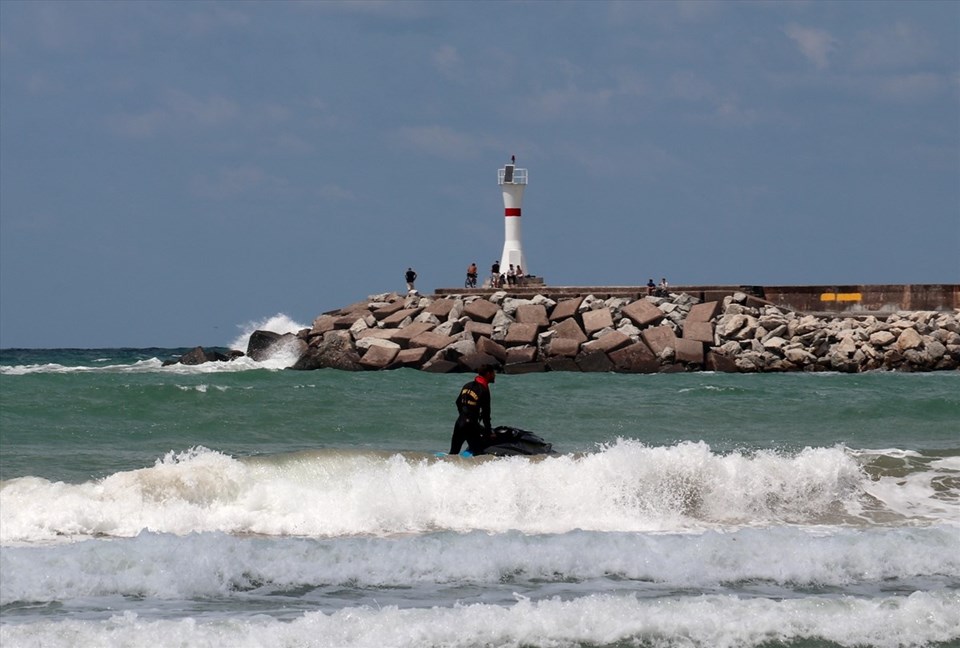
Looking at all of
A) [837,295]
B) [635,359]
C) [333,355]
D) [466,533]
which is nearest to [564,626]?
[466,533]

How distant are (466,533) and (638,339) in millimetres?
17937

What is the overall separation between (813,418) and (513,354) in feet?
33.1

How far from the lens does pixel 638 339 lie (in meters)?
27.0

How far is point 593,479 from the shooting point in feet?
35.6

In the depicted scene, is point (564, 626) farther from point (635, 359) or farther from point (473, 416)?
point (635, 359)

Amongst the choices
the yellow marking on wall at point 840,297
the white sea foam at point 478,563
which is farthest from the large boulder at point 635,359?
the white sea foam at point 478,563

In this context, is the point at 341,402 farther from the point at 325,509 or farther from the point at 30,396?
the point at 325,509

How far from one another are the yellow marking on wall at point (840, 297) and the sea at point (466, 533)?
1288cm

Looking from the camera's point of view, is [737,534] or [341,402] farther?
[341,402]

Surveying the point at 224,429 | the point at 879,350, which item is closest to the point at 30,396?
the point at 224,429

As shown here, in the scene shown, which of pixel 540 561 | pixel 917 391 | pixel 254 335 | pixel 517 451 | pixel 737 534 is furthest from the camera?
pixel 254 335

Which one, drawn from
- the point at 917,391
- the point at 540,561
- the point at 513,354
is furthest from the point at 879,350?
the point at 540,561

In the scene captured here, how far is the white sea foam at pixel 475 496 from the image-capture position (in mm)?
9961

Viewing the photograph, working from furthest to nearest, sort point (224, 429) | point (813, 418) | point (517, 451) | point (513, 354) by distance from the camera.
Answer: point (513, 354) → point (813, 418) → point (224, 429) → point (517, 451)
